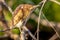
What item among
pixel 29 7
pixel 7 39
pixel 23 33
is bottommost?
pixel 7 39

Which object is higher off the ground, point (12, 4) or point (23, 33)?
point (23, 33)

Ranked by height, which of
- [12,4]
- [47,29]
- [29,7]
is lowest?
[47,29]

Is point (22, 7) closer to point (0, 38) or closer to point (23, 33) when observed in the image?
point (23, 33)

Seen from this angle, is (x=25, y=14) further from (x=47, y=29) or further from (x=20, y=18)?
(x=47, y=29)

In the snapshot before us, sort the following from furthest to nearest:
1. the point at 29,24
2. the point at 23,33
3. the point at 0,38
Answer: the point at 0,38
the point at 29,24
the point at 23,33

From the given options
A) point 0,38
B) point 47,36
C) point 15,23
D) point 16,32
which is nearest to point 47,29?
point 47,36

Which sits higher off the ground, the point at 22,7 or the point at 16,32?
the point at 22,7

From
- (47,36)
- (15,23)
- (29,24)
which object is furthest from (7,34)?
(15,23)

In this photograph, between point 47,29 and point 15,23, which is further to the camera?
point 47,29

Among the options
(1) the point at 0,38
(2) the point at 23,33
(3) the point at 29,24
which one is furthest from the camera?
(1) the point at 0,38
